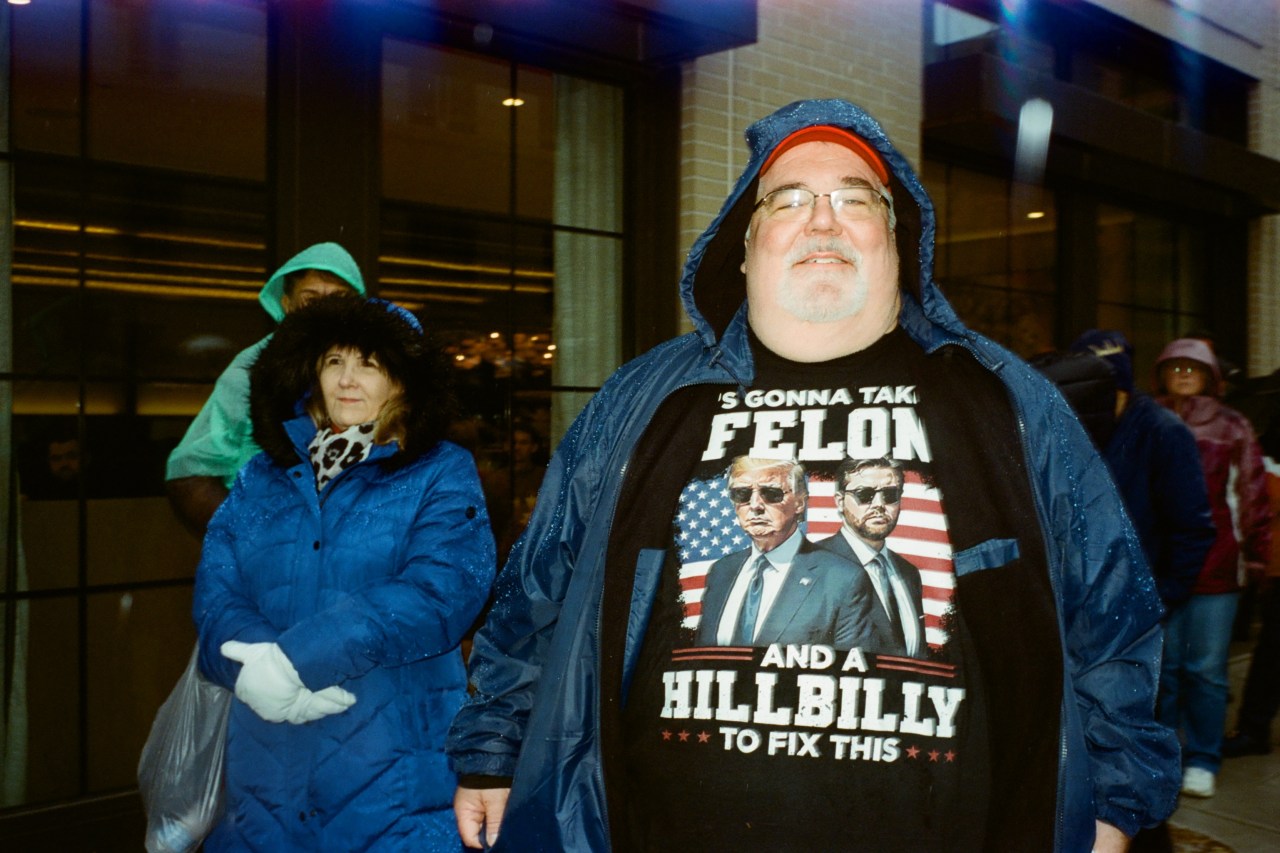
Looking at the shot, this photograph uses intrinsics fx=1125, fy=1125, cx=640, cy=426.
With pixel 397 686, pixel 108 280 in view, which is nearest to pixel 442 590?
pixel 397 686

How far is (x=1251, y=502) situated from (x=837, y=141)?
4127mm

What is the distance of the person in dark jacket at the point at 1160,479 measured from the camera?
4.51 meters

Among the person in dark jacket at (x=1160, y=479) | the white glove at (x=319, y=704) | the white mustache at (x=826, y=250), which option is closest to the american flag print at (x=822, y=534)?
the white mustache at (x=826, y=250)

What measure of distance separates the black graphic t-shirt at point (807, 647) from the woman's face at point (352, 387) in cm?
107

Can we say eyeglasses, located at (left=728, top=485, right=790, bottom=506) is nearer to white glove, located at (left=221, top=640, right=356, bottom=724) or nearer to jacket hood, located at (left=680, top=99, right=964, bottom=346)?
jacket hood, located at (left=680, top=99, right=964, bottom=346)

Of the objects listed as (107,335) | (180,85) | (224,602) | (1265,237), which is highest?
(1265,237)

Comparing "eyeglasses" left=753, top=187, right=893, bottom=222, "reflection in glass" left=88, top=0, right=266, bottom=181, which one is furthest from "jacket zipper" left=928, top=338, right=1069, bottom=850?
"reflection in glass" left=88, top=0, right=266, bottom=181

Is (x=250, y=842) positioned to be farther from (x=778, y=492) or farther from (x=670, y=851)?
(x=778, y=492)

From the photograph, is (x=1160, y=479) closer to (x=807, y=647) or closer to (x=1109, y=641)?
(x=1109, y=641)

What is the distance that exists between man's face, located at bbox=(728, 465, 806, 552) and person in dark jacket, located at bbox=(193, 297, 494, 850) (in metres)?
0.91

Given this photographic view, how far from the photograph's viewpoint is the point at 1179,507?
451 cm

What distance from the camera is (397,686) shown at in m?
2.71

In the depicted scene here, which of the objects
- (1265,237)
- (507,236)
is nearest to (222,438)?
(507,236)

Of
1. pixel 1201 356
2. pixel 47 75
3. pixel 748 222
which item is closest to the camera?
pixel 748 222
